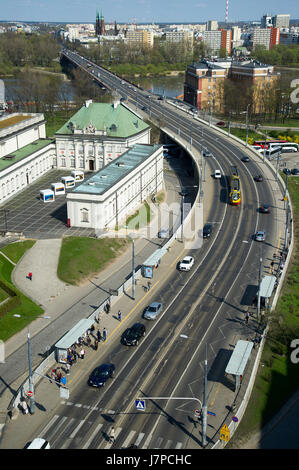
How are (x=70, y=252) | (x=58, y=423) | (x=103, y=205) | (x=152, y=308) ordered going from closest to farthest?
1. (x=58, y=423)
2. (x=152, y=308)
3. (x=70, y=252)
4. (x=103, y=205)

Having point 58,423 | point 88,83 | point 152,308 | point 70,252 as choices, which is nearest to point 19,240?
point 70,252

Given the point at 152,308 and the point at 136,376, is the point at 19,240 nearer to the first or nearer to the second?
the point at 152,308

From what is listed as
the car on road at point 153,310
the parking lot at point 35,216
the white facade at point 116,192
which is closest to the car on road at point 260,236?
the white facade at point 116,192

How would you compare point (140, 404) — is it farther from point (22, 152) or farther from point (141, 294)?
point (22, 152)

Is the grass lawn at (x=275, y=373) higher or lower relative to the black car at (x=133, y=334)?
lower

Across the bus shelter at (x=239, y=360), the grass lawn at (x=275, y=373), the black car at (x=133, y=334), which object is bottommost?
the grass lawn at (x=275, y=373)

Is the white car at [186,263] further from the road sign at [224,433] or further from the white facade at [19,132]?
the white facade at [19,132]
